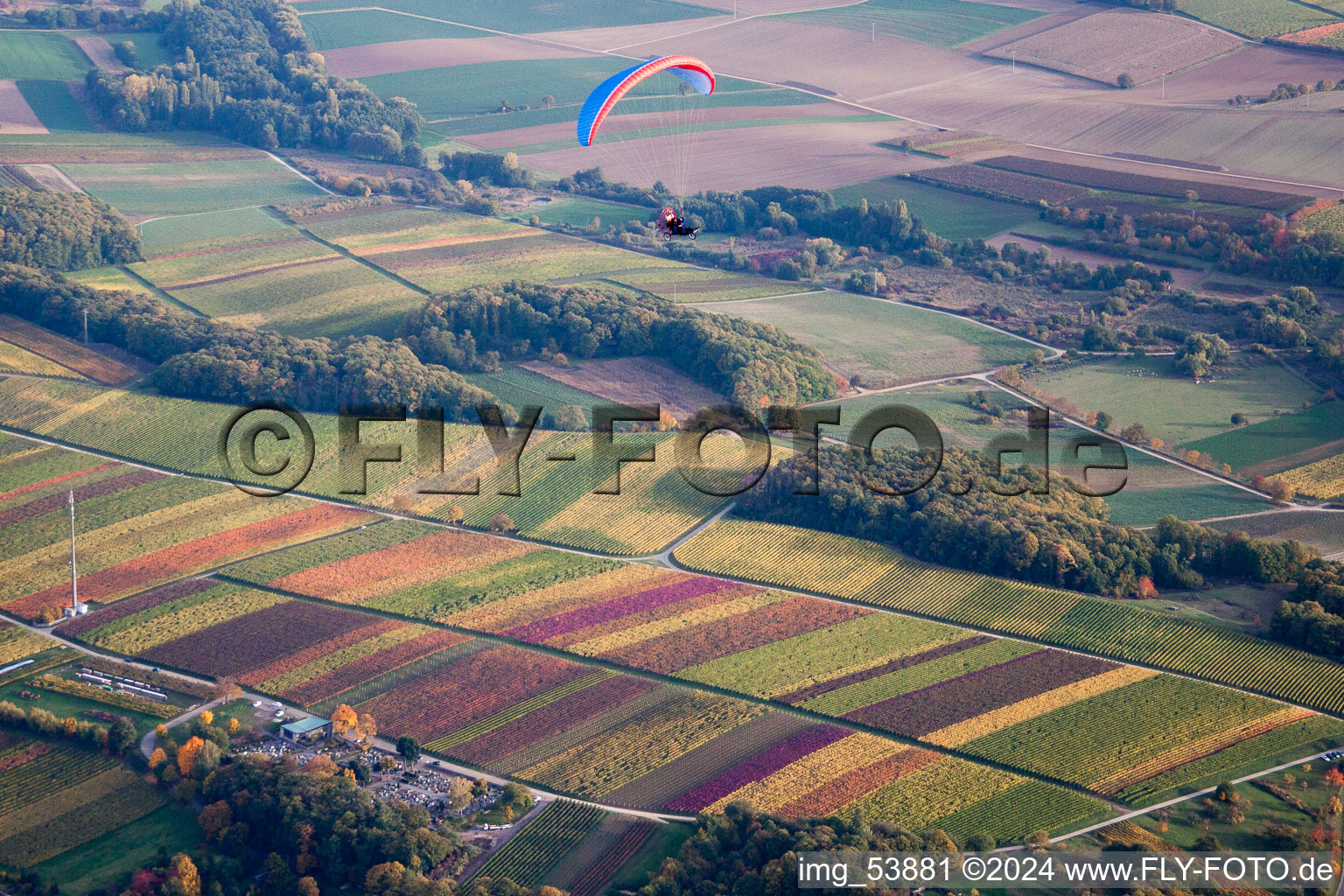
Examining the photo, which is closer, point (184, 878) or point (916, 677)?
point (184, 878)

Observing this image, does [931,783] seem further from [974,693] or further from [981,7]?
[981,7]

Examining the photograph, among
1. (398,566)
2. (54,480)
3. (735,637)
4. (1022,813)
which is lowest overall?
(1022,813)

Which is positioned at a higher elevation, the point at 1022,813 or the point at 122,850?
the point at 1022,813

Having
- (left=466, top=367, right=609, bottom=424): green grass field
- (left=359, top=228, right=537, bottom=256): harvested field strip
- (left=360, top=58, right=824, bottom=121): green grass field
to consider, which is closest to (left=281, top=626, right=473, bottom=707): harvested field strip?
(left=466, top=367, right=609, bottom=424): green grass field

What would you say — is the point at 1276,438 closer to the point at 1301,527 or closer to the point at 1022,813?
the point at 1301,527

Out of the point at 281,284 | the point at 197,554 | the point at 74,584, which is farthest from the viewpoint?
the point at 281,284

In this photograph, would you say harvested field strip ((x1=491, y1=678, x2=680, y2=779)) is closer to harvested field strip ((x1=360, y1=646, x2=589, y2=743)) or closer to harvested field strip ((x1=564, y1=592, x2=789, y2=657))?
harvested field strip ((x1=564, y1=592, x2=789, y2=657))

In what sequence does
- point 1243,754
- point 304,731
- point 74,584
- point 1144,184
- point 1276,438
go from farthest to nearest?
point 1144,184
point 1276,438
point 74,584
point 304,731
point 1243,754

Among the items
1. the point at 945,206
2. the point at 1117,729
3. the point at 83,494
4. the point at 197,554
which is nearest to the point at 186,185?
the point at 83,494
